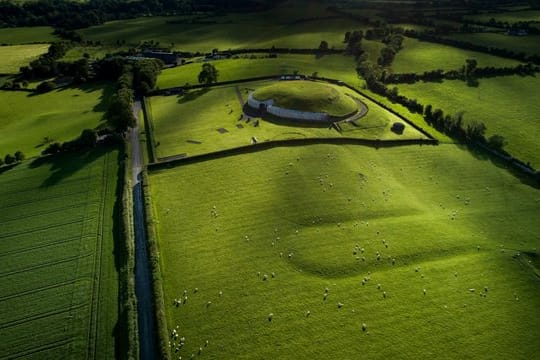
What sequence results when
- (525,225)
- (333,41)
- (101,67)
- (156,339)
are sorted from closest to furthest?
(156,339) → (525,225) → (101,67) → (333,41)

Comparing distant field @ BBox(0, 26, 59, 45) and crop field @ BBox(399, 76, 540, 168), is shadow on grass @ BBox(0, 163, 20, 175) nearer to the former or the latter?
crop field @ BBox(399, 76, 540, 168)

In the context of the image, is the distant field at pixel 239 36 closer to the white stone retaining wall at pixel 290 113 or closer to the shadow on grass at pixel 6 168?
the white stone retaining wall at pixel 290 113

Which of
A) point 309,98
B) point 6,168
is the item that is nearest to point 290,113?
point 309,98

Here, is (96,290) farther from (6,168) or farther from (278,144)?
(278,144)

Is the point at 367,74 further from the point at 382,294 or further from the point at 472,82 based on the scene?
the point at 382,294

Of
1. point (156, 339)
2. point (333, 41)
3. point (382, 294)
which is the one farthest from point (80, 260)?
point (333, 41)

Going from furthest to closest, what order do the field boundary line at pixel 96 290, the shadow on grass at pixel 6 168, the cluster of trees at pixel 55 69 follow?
the cluster of trees at pixel 55 69
the shadow on grass at pixel 6 168
the field boundary line at pixel 96 290

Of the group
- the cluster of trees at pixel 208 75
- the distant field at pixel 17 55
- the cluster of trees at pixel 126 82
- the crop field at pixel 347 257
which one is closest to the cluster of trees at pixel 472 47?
the crop field at pixel 347 257
